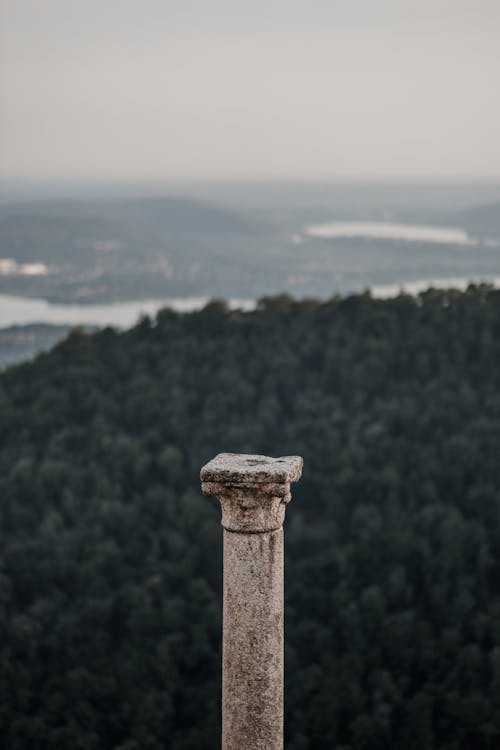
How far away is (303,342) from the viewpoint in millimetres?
33562

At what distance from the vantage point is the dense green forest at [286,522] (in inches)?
891

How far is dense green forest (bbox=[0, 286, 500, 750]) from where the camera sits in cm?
2264

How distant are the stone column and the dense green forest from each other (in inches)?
626

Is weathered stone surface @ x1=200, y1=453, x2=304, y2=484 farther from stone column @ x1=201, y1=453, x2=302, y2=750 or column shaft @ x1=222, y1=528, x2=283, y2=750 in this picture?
column shaft @ x1=222, y1=528, x2=283, y2=750

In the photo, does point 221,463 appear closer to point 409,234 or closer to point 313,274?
point 409,234

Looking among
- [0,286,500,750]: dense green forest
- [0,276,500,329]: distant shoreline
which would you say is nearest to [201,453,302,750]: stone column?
[0,286,500,750]: dense green forest

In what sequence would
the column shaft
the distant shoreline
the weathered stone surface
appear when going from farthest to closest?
the distant shoreline → the column shaft → the weathered stone surface

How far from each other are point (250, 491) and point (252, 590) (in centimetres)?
60

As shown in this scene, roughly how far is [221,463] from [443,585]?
19.7 metres

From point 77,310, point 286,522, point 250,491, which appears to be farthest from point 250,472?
point 77,310

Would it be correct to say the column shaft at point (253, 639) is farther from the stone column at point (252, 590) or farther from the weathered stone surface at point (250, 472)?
the weathered stone surface at point (250, 472)

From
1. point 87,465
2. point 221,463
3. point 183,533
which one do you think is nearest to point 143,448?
point 87,465

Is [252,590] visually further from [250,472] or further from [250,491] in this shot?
[250,472]

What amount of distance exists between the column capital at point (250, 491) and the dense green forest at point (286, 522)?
54.1 feet
